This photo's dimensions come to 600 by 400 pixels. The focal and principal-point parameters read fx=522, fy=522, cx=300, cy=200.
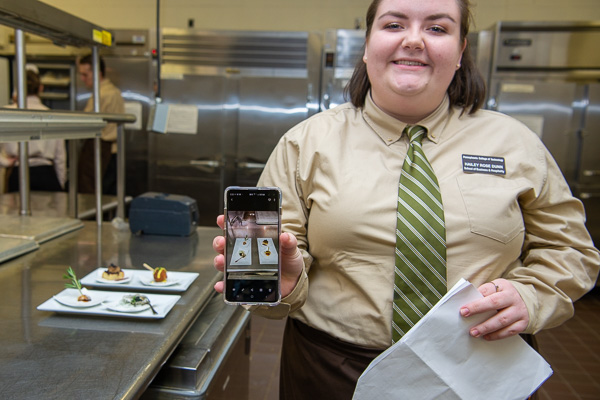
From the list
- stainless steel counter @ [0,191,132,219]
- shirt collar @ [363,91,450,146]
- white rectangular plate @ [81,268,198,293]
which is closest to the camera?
shirt collar @ [363,91,450,146]

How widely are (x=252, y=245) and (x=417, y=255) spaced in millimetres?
386

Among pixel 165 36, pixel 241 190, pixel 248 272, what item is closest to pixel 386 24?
pixel 241 190

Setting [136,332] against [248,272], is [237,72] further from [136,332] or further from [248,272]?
[248,272]

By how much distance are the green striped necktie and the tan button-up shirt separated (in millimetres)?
23

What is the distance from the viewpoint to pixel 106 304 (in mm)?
1584

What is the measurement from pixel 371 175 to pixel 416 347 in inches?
16.4

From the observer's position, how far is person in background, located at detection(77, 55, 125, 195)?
A: 5.09m

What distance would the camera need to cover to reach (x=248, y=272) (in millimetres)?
1033

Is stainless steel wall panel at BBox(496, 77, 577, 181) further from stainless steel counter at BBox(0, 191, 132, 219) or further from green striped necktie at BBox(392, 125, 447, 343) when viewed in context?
green striped necktie at BBox(392, 125, 447, 343)

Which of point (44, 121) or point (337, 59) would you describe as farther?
point (337, 59)

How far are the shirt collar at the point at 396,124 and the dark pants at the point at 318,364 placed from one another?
52 cm

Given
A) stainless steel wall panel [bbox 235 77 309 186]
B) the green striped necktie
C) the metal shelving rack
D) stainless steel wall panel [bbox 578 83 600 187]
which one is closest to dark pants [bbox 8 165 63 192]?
the metal shelving rack

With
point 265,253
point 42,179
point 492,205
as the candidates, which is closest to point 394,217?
point 492,205

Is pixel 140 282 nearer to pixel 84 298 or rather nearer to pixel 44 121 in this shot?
pixel 84 298
